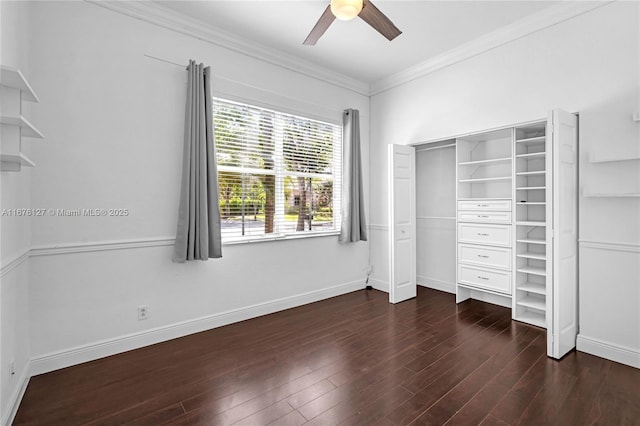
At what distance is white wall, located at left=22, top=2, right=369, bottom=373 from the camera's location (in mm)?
2475

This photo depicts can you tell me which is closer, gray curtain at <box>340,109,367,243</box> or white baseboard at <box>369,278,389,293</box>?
gray curtain at <box>340,109,367,243</box>

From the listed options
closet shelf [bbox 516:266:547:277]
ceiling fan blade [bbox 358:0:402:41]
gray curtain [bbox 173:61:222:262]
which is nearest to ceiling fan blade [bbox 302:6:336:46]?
ceiling fan blade [bbox 358:0:402:41]

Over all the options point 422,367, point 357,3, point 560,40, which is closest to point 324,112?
point 357,3

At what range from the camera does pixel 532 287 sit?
136 inches

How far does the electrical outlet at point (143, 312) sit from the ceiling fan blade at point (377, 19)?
314 cm

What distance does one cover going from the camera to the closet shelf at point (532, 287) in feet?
10.9

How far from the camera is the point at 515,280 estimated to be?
3475 millimetres

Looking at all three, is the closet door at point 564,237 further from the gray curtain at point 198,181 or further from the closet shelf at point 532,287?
the gray curtain at point 198,181

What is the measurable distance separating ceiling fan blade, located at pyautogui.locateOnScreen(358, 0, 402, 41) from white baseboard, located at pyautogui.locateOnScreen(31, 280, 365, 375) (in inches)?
121

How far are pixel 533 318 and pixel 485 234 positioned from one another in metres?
1.02

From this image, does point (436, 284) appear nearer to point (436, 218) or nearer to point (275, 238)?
point (436, 218)

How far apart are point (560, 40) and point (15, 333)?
199 inches

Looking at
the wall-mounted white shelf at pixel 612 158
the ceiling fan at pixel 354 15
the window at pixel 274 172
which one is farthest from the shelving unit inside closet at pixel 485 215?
the ceiling fan at pixel 354 15

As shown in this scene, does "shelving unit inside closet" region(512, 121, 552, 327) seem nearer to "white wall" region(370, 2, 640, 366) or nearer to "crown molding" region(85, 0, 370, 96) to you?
"white wall" region(370, 2, 640, 366)
